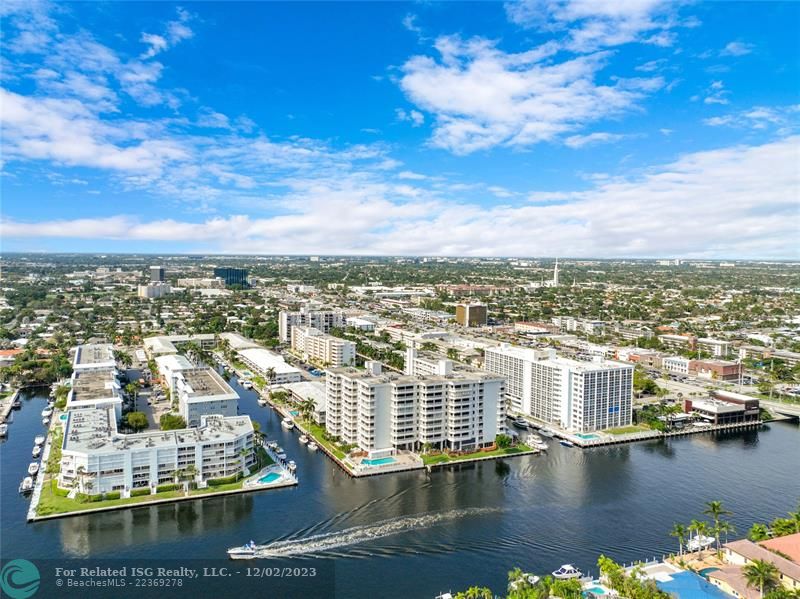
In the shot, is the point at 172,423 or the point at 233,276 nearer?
the point at 172,423

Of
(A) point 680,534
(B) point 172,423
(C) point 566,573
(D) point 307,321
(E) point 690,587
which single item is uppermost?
(D) point 307,321

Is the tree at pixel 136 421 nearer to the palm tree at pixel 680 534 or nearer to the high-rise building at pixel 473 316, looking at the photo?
the palm tree at pixel 680 534

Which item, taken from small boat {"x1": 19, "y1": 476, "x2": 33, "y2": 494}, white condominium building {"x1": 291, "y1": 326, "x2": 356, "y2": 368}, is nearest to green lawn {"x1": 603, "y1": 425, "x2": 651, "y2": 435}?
white condominium building {"x1": 291, "y1": 326, "x2": 356, "y2": 368}

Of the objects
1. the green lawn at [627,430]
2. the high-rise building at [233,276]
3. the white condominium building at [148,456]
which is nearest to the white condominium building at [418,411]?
A: the white condominium building at [148,456]

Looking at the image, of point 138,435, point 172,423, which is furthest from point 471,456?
point 172,423

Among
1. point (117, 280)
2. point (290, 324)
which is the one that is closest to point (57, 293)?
point (117, 280)

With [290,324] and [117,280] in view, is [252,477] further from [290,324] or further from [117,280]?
[117,280]

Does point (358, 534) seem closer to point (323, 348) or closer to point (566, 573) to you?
point (566, 573)

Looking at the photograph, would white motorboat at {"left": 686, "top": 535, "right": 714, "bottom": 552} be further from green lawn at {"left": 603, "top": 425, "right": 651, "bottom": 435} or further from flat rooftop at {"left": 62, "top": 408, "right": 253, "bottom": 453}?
flat rooftop at {"left": 62, "top": 408, "right": 253, "bottom": 453}
